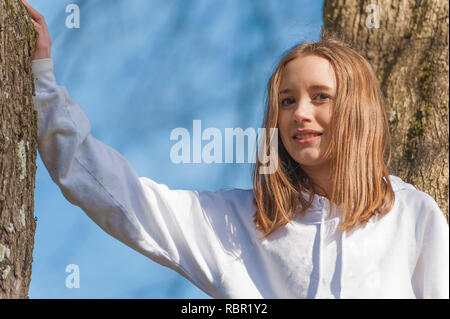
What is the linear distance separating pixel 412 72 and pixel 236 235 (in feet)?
4.92

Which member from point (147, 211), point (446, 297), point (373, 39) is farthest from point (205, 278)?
point (373, 39)

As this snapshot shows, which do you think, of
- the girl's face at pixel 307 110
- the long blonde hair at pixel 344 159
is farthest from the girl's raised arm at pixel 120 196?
the girl's face at pixel 307 110

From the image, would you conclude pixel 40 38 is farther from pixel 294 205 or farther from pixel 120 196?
pixel 294 205

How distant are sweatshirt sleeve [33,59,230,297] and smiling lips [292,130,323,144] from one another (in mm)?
359

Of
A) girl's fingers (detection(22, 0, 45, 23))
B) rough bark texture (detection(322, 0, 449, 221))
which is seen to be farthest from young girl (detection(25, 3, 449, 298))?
rough bark texture (detection(322, 0, 449, 221))

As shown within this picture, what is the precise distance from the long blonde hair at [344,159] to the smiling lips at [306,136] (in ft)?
0.19

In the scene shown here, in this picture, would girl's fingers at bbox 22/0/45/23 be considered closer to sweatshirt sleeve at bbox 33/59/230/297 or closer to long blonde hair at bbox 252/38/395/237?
sweatshirt sleeve at bbox 33/59/230/297

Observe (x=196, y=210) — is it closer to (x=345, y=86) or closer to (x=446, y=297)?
(x=345, y=86)

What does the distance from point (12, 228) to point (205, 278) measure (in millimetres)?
647

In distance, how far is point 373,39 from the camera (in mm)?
2939

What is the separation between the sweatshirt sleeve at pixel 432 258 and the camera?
1.80 metres

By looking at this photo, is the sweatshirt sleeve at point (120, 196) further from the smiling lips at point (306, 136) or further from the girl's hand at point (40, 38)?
the smiling lips at point (306, 136)
